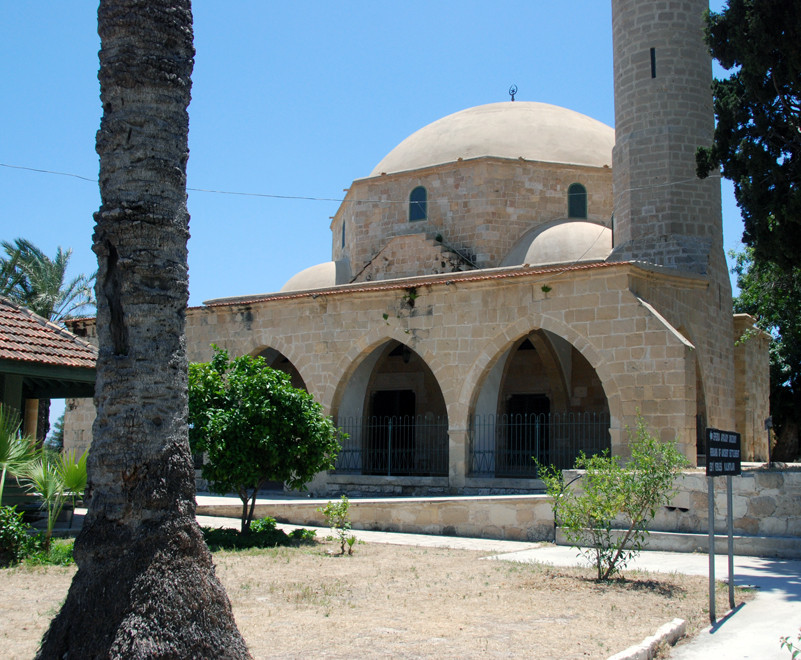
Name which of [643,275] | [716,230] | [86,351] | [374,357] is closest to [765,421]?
[716,230]

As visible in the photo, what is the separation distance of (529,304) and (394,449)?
5.10 m

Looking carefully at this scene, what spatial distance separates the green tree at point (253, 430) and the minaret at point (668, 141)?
7624mm

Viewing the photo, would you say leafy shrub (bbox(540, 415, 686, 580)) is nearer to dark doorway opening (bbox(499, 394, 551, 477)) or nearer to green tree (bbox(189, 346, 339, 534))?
green tree (bbox(189, 346, 339, 534))

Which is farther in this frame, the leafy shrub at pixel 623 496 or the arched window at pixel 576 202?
the arched window at pixel 576 202

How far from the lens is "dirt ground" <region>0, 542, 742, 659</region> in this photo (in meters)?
4.54

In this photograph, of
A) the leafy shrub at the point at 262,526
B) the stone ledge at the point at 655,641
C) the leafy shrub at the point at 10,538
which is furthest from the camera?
the leafy shrub at the point at 262,526

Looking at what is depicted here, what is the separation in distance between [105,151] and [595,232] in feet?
43.8

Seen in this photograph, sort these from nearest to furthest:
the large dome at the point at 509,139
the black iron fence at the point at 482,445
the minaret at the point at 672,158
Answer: the black iron fence at the point at 482,445 < the minaret at the point at 672,158 < the large dome at the point at 509,139

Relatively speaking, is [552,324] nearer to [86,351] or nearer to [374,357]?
[374,357]

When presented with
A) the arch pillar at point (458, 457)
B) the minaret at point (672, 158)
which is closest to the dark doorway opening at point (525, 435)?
the arch pillar at point (458, 457)

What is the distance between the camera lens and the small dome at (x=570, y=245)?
15.6 metres

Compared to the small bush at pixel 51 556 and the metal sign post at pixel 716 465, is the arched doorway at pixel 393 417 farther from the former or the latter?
the metal sign post at pixel 716 465

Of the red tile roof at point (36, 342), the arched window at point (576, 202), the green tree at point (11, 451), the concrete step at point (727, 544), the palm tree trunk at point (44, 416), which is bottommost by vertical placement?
the concrete step at point (727, 544)

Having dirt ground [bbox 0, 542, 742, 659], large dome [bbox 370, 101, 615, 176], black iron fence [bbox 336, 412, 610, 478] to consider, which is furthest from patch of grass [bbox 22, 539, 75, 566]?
large dome [bbox 370, 101, 615, 176]
